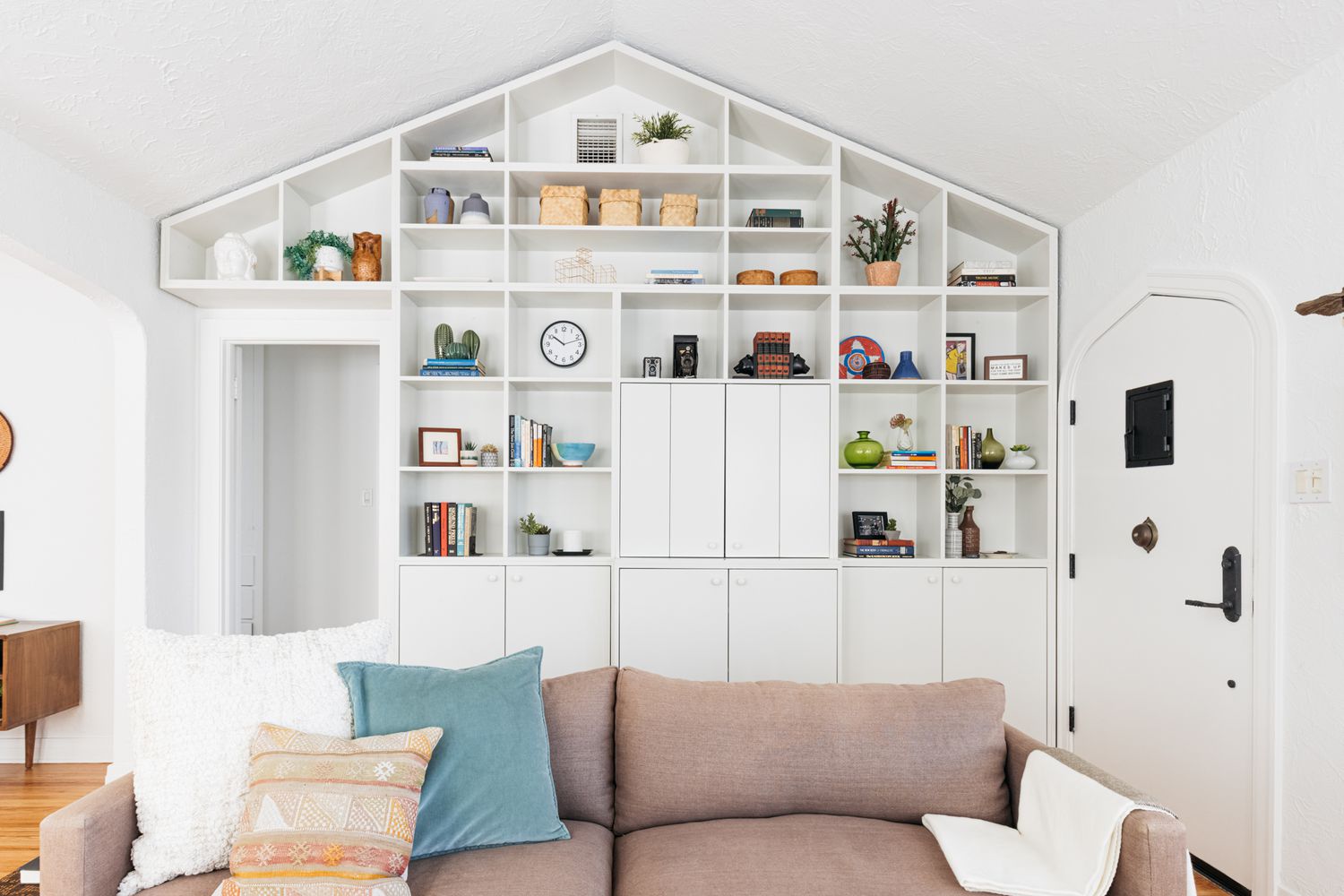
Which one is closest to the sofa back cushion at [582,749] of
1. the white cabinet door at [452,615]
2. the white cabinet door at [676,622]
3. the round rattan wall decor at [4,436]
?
the white cabinet door at [676,622]

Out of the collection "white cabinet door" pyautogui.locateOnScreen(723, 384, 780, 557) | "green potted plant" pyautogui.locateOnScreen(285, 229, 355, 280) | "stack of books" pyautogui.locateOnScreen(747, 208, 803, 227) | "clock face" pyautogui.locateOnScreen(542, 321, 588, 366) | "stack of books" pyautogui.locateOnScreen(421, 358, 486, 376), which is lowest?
"white cabinet door" pyautogui.locateOnScreen(723, 384, 780, 557)

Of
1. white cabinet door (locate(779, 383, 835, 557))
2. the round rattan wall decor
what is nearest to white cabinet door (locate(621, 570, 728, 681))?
white cabinet door (locate(779, 383, 835, 557))

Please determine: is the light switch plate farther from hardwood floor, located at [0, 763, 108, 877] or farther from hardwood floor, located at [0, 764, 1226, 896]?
hardwood floor, located at [0, 763, 108, 877]

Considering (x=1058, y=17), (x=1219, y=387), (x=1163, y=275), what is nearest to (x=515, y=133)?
(x=1058, y=17)

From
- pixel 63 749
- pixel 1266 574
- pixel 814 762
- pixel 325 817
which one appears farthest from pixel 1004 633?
pixel 63 749

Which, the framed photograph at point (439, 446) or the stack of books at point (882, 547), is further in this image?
the framed photograph at point (439, 446)

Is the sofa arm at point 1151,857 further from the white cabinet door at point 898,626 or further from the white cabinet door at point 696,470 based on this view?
the white cabinet door at point 696,470

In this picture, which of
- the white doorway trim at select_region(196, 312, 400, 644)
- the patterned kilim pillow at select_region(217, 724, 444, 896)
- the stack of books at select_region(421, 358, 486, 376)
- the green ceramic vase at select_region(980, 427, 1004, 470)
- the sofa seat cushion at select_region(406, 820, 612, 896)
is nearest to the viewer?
the patterned kilim pillow at select_region(217, 724, 444, 896)

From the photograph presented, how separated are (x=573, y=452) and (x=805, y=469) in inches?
41.1

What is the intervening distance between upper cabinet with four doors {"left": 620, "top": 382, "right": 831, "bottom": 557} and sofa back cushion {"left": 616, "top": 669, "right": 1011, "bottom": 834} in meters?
1.68

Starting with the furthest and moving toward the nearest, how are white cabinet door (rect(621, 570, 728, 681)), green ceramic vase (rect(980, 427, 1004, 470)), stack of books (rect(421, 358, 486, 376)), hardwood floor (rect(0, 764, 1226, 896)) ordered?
green ceramic vase (rect(980, 427, 1004, 470)) → stack of books (rect(421, 358, 486, 376)) → white cabinet door (rect(621, 570, 728, 681)) → hardwood floor (rect(0, 764, 1226, 896))

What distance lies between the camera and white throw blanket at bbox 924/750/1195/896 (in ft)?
5.47

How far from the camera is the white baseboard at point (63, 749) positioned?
4031mm

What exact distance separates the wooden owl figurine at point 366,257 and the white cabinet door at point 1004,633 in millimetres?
2898
